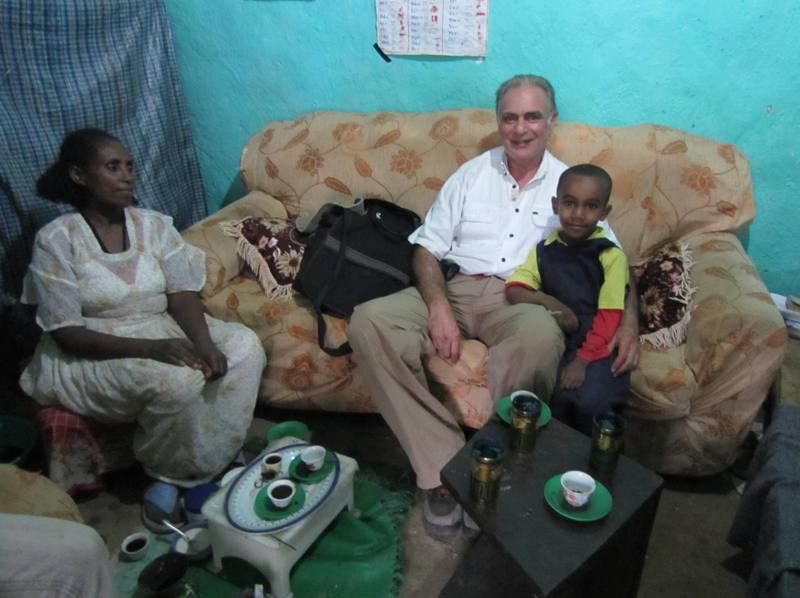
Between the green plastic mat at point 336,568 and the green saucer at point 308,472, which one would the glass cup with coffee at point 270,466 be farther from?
the green plastic mat at point 336,568

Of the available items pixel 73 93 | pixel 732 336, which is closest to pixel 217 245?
pixel 73 93

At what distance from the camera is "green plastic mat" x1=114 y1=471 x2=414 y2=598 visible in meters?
1.48

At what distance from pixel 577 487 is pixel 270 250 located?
1415mm

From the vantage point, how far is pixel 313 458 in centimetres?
152

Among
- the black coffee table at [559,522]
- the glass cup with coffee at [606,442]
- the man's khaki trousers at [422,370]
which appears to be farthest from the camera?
the man's khaki trousers at [422,370]

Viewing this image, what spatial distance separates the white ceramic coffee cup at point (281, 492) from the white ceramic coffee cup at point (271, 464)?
0.17ft

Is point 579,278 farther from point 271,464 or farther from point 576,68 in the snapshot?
point 271,464

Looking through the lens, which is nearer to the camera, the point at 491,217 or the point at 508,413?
the point at 508,413

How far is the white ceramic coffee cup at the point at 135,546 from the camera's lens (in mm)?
1556

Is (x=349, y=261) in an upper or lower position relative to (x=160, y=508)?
A: upper

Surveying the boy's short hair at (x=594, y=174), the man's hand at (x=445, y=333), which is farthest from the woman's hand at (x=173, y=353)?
the boy's short hair at (x=594, y=174)

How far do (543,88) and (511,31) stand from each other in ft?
1.65

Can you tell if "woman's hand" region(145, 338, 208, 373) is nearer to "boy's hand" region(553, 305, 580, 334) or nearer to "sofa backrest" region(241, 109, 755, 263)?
"sofa backrest" region(241, 109, 755, 263)

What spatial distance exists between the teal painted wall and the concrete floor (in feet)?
3.51
